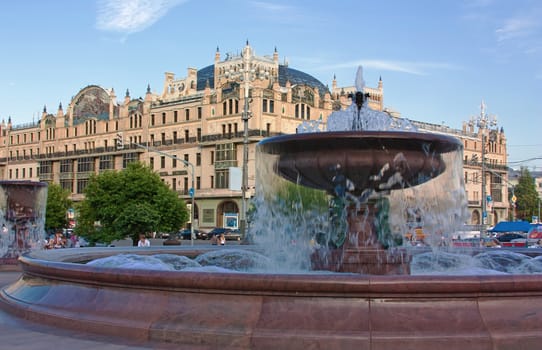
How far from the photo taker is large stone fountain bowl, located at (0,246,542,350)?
589cm

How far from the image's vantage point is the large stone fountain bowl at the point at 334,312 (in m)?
5.89

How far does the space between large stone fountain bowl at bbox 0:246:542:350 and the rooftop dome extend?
64349 mm

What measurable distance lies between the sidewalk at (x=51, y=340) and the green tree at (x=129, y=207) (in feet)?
106

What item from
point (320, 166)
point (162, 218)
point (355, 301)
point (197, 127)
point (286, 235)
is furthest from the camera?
point (197, 127)

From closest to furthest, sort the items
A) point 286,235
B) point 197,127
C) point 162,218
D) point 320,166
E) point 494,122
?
point 320,166 → point 286,235 → point 162,218 → point 494,122 → point 197,127

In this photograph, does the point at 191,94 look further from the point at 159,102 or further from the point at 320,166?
the point at 320,166

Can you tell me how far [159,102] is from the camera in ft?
242

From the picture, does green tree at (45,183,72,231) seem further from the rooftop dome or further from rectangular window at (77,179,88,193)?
the rooftop dome

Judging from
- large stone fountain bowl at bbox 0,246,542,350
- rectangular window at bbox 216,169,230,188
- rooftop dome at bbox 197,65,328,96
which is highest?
rooftop dome at bbox 197,65,328,96

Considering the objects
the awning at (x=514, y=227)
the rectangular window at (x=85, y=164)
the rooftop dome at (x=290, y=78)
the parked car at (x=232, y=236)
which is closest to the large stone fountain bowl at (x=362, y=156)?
the awning at (x=514, y=227)

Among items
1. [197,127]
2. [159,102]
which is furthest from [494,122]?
[159,102]

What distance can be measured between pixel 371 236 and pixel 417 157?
1.35 meters

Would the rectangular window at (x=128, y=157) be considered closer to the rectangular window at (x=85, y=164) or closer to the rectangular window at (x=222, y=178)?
the rectangular window at (x=85, y=164)

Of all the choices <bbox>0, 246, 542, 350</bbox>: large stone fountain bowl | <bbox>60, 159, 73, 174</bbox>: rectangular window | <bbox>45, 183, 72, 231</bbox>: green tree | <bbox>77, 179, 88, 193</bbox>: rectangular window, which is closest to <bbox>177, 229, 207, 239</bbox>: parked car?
<bbox>45, 183, 72, 231</bbox>: green tree
